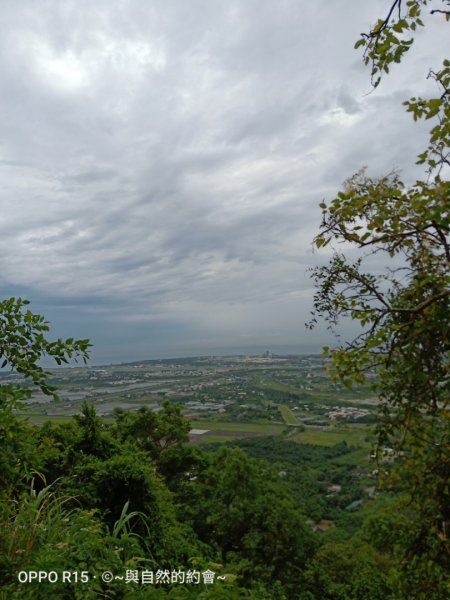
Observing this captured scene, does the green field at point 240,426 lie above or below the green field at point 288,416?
above

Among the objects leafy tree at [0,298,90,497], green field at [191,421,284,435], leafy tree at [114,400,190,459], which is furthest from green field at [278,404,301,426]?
leafy tree at [0,298,90,497]

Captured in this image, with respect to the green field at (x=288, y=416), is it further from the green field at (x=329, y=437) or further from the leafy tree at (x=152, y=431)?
the leafy tree at (x=152, y=431)

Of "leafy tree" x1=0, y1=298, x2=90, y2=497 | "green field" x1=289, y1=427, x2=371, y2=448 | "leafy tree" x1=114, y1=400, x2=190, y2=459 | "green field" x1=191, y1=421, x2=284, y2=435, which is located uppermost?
"leafy tree" x1=0, y1=298, x2=90, y2=497

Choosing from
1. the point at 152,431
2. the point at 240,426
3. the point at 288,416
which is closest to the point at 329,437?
the point at 240,426

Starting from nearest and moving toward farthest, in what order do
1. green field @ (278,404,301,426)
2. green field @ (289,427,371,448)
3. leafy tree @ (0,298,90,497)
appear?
leafy tree @ (0,298,90,497) < green field @ (289,427,371,448) < green field @ (278,404,301,426)

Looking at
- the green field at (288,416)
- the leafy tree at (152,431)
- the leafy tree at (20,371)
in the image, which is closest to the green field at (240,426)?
the green field at (288,416)

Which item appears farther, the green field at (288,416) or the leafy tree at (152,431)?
the green field at (288,416)

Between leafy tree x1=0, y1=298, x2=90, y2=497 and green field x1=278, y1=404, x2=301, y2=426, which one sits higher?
leafy tree x1=0, y1=298, x2=90, y2=497

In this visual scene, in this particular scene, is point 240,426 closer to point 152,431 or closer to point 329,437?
point 329,437

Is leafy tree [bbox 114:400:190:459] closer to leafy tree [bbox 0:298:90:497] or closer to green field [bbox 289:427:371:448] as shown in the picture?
leafy tree [bbox 0:298:90:497]

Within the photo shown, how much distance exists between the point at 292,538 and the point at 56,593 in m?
12.6

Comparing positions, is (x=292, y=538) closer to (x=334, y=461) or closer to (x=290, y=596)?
(x=290, y=596)

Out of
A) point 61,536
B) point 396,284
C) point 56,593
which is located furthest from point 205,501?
point 396,284

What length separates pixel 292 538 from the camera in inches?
523
